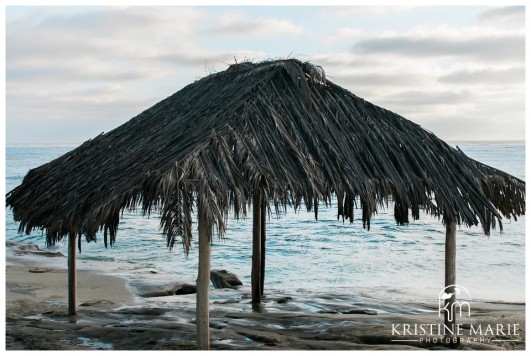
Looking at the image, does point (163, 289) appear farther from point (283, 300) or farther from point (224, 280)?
point (283, 300)

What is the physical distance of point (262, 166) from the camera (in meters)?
5.86

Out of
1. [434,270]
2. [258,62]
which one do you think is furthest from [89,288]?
[434,270]

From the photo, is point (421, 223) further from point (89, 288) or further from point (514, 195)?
point (514, 195)

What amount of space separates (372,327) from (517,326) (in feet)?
5.72

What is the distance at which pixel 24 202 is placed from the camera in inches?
319

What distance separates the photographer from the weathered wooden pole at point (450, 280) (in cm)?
700

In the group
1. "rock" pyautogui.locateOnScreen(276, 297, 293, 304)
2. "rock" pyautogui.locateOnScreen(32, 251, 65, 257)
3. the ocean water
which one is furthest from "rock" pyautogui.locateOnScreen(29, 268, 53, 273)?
"rock" pyautogui.locateOnScreen(276, 297, 293, 304)

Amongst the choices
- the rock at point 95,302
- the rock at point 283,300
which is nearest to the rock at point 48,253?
the rock at point 95,302

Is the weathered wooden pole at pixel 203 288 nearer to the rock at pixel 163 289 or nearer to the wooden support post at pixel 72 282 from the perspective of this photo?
the wooden support post at pixel 72 282

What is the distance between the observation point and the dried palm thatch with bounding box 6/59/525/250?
555cm

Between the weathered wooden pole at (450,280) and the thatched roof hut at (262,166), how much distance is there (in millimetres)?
230

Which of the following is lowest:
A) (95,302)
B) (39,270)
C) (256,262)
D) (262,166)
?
(95,302)

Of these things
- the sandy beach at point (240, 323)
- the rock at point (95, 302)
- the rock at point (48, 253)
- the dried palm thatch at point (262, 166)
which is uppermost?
the dried palm thatch at point (262, 166)

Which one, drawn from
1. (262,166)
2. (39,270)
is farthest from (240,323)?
(39,270)
